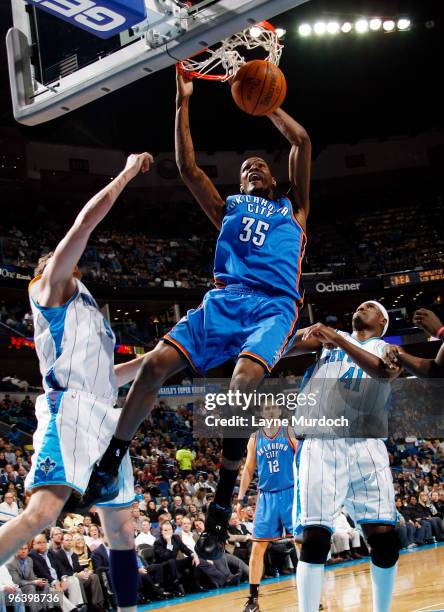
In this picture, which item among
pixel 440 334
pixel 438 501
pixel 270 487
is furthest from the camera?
pixel 438 501

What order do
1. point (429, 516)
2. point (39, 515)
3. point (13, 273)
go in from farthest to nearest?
point (13, 273)
point (429, 516)
point (39, 515)

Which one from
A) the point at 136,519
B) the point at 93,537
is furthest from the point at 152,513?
the point at 93,537

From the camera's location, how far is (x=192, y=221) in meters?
31.3

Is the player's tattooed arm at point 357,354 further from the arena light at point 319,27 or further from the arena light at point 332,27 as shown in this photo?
the arena light at point 332,27

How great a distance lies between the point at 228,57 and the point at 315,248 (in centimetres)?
2659

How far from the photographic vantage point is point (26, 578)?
24.5 ft

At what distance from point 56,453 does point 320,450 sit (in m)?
1.96

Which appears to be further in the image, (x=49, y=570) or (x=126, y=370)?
(x=49, y=570)

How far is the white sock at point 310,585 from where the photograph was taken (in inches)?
175

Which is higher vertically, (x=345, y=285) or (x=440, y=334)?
(x=345, y=285)

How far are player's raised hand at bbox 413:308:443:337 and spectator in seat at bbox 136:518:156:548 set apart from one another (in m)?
6.42

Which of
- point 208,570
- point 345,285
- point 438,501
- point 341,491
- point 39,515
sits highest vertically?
point 345,285

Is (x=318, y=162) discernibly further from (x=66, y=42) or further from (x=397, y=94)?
(x=66, y=42)

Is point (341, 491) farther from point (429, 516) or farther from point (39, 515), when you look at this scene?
point (429, 516)
